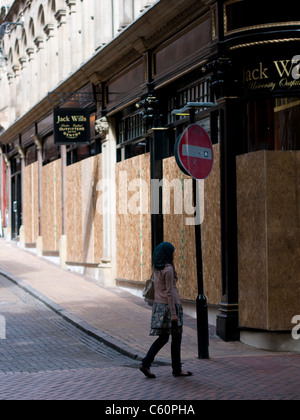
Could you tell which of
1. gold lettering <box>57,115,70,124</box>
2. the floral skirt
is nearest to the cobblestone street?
the floral skirt

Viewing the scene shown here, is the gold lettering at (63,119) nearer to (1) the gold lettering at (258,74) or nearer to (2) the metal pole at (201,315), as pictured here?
(1) the gold lettering at (258,74)

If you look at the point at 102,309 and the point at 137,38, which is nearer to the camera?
the point at 102,309

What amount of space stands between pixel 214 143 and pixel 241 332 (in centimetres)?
347

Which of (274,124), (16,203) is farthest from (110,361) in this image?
(16,203)

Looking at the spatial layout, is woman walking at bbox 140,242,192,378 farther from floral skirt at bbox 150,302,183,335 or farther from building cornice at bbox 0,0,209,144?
building cornice at bbox 0,0,209,144

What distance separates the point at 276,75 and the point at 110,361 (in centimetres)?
523

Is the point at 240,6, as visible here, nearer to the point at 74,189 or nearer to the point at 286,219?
the point at 286,219

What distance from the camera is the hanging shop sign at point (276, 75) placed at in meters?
12.3

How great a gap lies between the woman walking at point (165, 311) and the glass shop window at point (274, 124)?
378 cm

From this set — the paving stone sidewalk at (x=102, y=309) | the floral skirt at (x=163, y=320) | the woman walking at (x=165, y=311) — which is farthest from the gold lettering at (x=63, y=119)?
the floral skirt at (x=163, y=320)

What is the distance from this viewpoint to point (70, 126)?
20.6 meters

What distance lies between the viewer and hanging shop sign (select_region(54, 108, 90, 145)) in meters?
20.6

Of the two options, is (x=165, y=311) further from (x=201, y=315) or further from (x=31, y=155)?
(x=31, y=155)

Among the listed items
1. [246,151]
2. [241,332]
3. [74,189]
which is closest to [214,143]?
[246,151]
